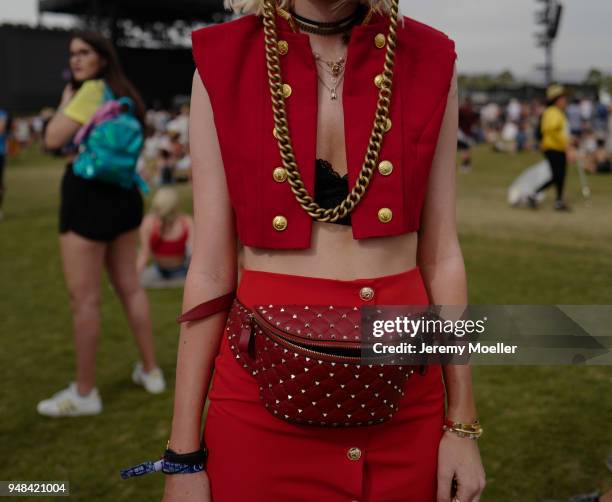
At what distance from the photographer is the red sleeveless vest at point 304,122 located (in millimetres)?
1508

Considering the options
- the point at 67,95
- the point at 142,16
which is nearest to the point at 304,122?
the point at 67,95

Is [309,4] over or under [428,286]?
over

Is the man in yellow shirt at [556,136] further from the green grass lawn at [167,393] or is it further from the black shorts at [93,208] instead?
the black shorts at [93,208]

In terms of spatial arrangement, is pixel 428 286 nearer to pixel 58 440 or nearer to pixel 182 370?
pixel 182 370

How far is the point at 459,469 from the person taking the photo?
5.21 ft

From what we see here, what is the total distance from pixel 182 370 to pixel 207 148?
19.7 inches

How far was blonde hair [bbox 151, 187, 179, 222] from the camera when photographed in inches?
296

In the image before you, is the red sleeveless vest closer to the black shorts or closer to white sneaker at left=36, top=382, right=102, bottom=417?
the black shorts

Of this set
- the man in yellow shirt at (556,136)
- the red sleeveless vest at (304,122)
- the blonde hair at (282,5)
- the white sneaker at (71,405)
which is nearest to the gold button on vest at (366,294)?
the red sleeveless vest at (304,122)

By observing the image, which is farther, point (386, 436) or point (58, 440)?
point (58, 440)

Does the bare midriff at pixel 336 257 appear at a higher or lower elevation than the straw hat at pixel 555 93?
lower

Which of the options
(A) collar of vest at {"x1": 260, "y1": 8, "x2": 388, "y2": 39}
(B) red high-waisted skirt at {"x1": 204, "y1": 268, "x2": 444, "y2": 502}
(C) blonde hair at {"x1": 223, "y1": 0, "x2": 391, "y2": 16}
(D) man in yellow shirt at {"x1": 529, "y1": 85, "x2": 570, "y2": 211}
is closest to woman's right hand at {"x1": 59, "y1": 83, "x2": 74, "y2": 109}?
(C) blonde hair at {"x1": 223, "y1": 0, "x2": 391, "y2": 16}

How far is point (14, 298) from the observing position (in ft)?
24.5

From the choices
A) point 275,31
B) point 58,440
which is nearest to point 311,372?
point 275,31
